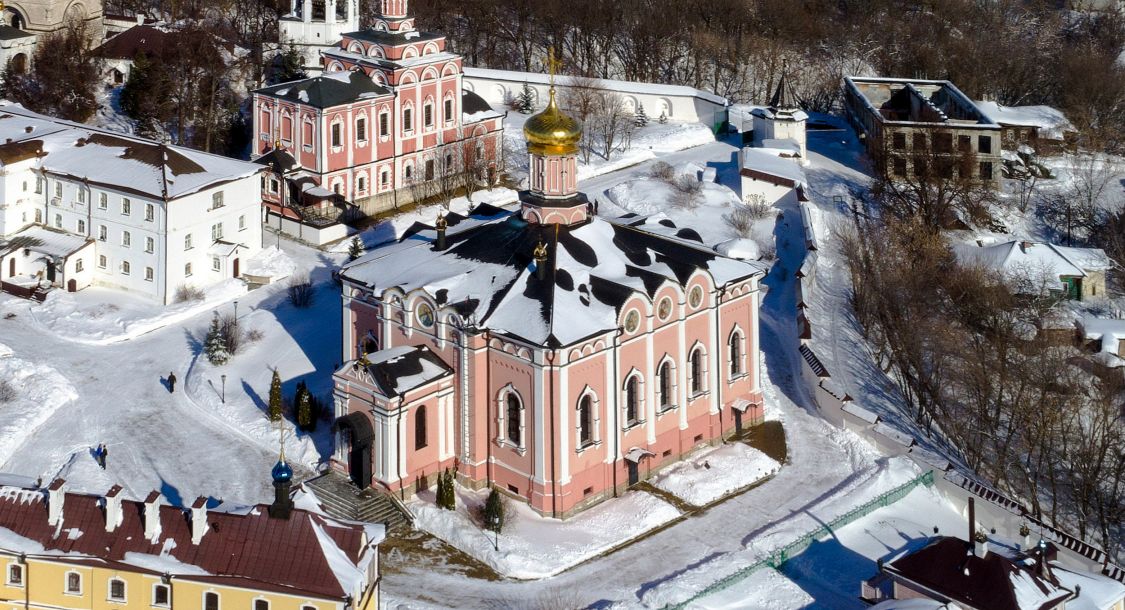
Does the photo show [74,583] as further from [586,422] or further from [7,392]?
[7,392]

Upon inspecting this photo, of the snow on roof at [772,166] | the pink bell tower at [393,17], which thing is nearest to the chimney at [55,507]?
the pink bell tower at [393,17]

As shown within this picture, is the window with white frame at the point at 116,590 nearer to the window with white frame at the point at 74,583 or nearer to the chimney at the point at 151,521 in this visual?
the window with white frame at the point at 74,583

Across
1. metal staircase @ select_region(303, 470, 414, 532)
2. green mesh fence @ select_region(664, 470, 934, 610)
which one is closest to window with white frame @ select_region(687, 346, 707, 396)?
green mesh fence @ select_region(664, 470, 934, 610)

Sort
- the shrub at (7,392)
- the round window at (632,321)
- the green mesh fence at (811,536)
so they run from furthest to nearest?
the shrub at (7,392) → the round window at (632,321) → the green mesh fence at (811,536)

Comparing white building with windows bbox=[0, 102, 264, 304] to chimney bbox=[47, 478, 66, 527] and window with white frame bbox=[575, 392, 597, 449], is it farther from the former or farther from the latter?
chimney bbox=[47, 478, 66, 527]

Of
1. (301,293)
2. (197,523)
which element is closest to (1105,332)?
(301,293)

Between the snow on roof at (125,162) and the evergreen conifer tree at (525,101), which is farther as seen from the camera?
the evergreen conifer tree at (525,101)
